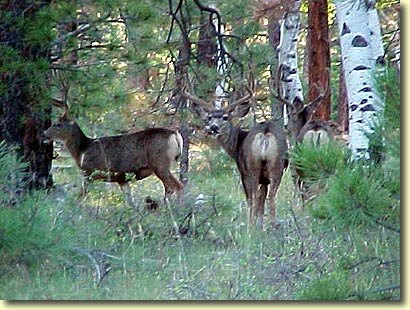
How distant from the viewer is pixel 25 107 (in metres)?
6.42

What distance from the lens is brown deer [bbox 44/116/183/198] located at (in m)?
8.48

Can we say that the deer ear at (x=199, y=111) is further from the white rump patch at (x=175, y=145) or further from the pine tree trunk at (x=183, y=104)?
the white rump patch at (x=175, y=145)

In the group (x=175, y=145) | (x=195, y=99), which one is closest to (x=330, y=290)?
(x=195, y=99)

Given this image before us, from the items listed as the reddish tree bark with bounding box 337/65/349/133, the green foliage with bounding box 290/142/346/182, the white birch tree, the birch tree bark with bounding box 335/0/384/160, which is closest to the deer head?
the white birch tree

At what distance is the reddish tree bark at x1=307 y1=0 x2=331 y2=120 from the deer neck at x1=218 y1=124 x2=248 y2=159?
0.69 meters

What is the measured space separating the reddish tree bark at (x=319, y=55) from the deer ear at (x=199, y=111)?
0.87m

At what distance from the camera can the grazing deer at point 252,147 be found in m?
7.25

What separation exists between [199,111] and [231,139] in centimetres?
32

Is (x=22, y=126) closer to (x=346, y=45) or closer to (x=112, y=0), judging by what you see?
(x=112, y=0)

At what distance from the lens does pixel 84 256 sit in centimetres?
523

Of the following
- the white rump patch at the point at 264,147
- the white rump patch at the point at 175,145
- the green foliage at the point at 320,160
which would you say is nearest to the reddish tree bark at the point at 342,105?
the white rump patch at the point at 264,147

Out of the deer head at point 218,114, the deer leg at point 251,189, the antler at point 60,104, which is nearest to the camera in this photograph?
the antler at point 60,104

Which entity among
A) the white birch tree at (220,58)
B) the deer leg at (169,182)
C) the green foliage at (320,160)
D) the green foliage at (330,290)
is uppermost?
the white birch tree at (220,58)

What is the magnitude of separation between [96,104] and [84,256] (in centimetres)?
180
